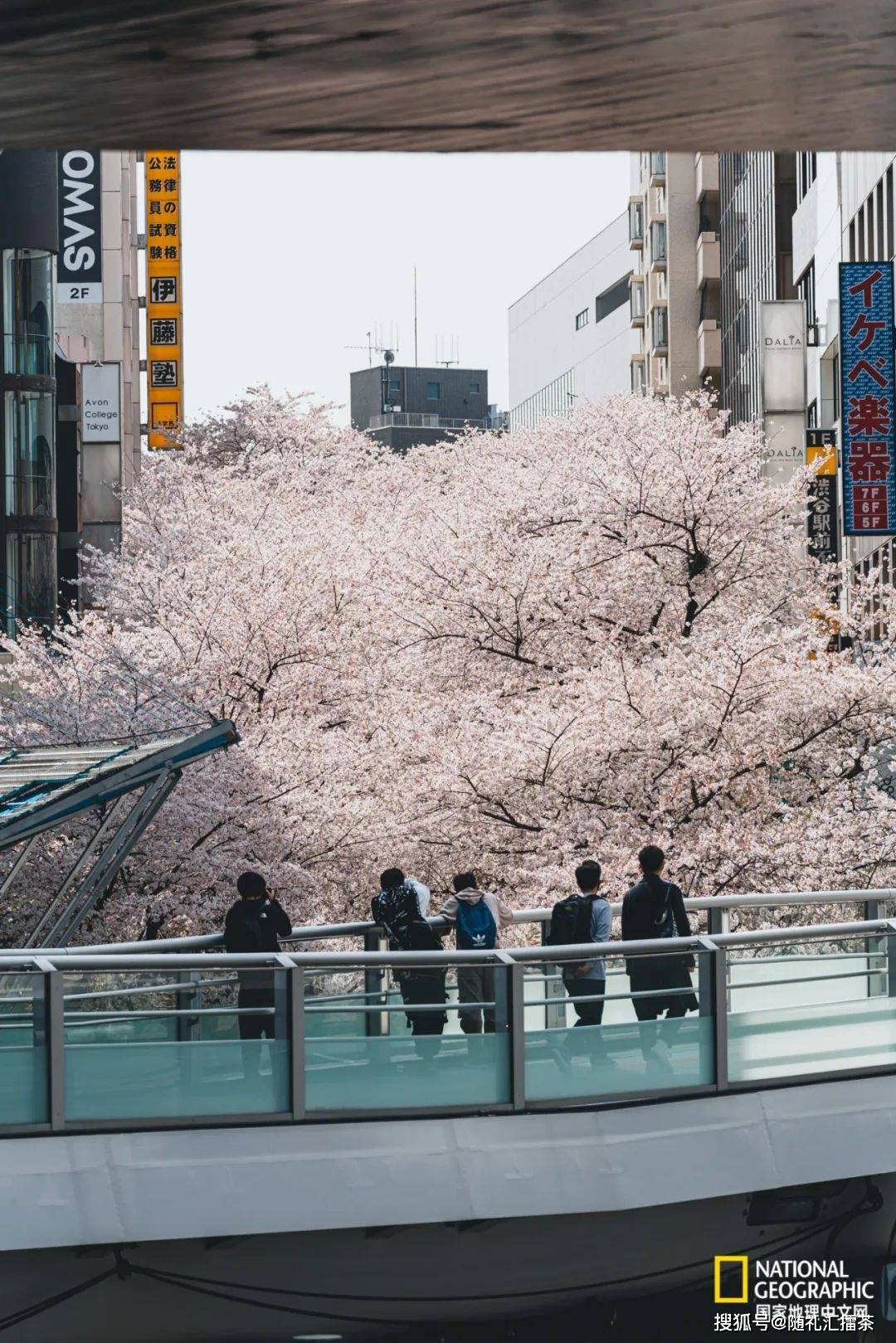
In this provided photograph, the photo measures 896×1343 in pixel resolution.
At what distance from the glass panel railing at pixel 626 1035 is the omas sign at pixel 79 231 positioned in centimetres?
2939

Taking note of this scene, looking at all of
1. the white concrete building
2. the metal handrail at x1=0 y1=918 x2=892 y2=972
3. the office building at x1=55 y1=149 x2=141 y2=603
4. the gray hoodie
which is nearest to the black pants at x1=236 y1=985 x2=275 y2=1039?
the metal handrail at x1=0 y1=918 x2=892 y2=972

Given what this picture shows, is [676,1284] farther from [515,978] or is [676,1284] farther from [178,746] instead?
[178,746]

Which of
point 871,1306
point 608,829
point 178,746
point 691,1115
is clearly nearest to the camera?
point 691,1115

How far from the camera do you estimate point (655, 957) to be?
10.7 m

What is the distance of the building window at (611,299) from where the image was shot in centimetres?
9656

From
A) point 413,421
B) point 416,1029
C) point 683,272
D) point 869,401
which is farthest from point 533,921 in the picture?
point 413,421

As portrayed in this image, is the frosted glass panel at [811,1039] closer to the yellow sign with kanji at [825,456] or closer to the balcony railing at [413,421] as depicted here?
the yellow sign with kanji at [825,456]

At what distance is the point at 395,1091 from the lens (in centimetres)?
1022

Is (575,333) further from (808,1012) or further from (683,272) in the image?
(808,1012)

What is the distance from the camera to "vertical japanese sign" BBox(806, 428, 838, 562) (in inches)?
1145

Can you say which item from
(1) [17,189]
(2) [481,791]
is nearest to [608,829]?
(2) [481,791]

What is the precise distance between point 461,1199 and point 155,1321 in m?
1.77

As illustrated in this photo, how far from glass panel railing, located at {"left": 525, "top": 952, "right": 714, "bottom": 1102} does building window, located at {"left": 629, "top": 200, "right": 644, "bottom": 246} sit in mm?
73786

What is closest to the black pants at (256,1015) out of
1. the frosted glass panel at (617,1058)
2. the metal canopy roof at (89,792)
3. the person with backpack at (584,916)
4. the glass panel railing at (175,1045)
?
the glass panel railing at (175,1045)
